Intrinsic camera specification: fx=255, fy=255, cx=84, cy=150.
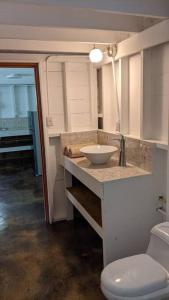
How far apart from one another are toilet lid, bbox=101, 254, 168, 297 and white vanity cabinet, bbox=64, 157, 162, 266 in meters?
0.36

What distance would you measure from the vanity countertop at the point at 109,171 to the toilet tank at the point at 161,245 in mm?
484

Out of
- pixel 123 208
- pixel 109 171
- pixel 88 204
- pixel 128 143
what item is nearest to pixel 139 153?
pixel 128 143

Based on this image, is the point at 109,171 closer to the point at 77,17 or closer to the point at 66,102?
the point at 66,102

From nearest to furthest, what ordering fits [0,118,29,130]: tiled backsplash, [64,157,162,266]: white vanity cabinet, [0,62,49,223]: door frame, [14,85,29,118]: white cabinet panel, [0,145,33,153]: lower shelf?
1. [64,157,162,266]: white vanity cabinet
2. [0,62,49,223]: door frame
3. [0,145,33,153]: lower shelf
4. [0,118,29,130]: tiled backsplash
5. [14,85,29,118]: white cabinet panel

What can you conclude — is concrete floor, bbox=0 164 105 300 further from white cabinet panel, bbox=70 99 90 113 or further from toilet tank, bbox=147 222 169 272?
white cabinet panel, bbox=70 99 90 113

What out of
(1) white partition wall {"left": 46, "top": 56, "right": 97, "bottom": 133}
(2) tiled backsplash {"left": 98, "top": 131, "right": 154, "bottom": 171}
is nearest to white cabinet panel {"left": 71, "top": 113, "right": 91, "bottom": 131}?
(1) white partition wall {"left": 46, "top": 56, "right": 97, "bottom": 133}

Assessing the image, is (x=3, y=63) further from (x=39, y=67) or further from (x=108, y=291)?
(x=108, y=291)

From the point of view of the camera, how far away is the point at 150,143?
2.11 meters

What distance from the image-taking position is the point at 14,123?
6574mm

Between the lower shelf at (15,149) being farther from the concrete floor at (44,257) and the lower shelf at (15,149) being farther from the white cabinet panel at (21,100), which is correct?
the concrete floor at (44,257)

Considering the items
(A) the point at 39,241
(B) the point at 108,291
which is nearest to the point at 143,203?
(B) the point at 108,291

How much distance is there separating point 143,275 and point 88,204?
3.65 feet

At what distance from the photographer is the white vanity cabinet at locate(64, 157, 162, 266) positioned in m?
2.03

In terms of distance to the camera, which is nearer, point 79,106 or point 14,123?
point 79,106
